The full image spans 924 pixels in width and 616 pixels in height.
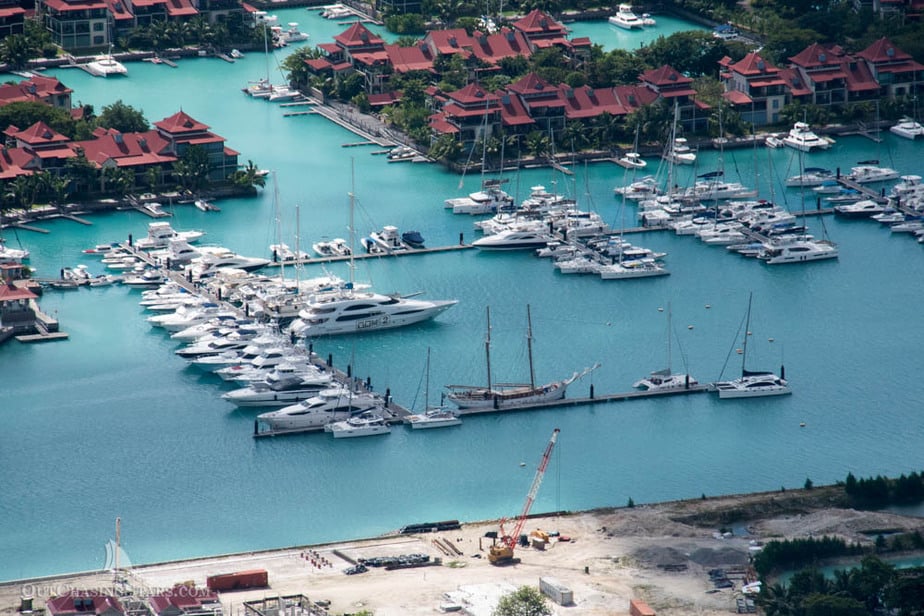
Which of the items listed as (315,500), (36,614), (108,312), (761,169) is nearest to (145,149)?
(108,312)

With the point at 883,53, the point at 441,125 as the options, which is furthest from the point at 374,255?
the point at 883,53

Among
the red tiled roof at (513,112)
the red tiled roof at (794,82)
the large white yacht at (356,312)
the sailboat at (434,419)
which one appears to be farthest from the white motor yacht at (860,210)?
the sailboat at (434,419)

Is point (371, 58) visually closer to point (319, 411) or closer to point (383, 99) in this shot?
point (383, 99)

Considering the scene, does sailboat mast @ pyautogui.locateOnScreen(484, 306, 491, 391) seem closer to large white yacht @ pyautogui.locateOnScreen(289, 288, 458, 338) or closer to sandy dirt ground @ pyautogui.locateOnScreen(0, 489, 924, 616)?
large white yacht @ pyautogui.locateOnScreen(289, 288, 458, 338)

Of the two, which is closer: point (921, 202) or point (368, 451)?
point (368, 451)

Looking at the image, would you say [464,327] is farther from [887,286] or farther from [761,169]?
[761,169]
